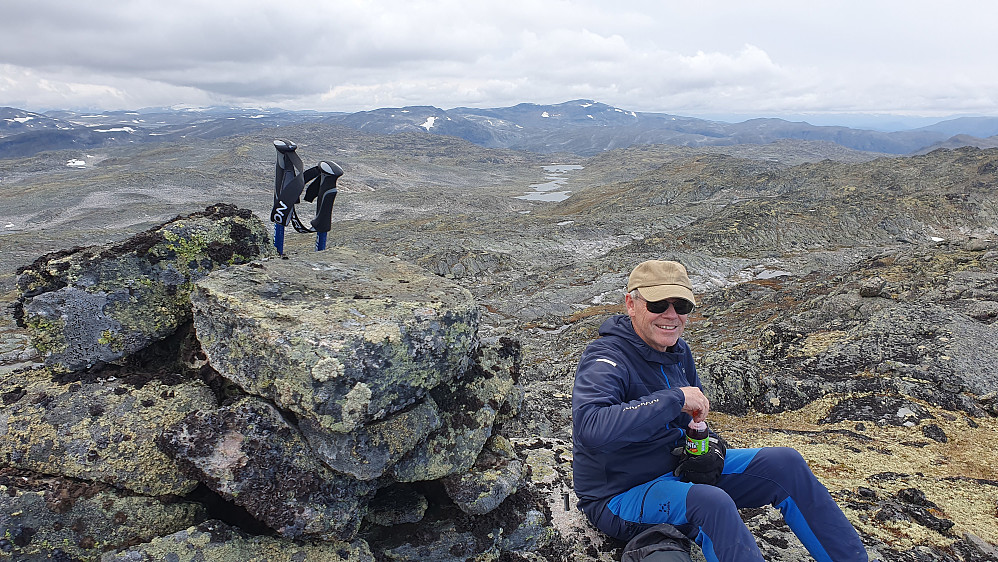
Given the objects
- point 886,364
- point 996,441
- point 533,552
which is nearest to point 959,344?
point 886,364

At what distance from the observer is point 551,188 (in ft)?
431

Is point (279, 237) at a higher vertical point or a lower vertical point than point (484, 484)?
higher

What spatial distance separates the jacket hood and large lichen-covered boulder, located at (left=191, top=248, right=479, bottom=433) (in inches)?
68.1

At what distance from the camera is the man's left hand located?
4902mm

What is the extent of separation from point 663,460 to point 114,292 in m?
6.54

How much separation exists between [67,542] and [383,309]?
139 inches

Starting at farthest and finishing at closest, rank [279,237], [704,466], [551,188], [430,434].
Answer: [551,188] → [279,237] → [430,434] → [704,466]

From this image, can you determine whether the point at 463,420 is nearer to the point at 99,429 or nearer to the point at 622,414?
the point at 622,414

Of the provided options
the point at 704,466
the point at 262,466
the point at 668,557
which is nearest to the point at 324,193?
the point at 262,466

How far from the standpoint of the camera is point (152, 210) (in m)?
78.2

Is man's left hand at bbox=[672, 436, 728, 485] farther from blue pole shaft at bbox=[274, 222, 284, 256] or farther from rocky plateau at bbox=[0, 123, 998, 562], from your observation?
blue pole shaft at bbox=[274, 222, 284, 256]

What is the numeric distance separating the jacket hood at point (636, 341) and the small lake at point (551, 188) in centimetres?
10170

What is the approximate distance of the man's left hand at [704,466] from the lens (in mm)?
4902

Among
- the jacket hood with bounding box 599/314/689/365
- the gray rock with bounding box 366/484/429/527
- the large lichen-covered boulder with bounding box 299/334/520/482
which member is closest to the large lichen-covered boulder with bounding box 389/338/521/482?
the large lichen-covered boulder with bounding box 299/334/520/482
